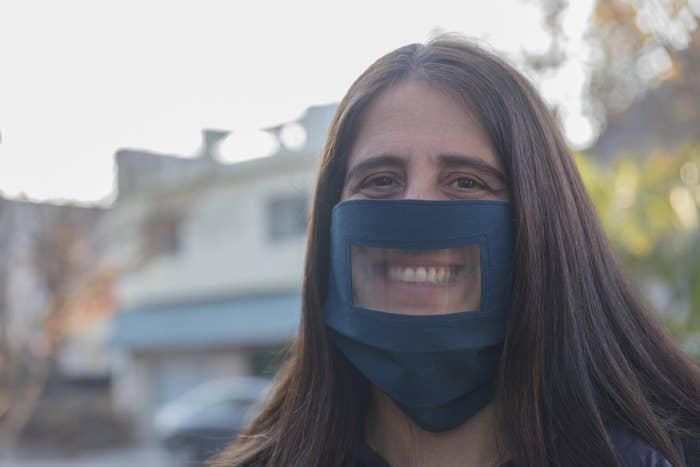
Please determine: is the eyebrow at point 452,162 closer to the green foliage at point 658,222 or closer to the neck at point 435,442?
the neck at point 435,442

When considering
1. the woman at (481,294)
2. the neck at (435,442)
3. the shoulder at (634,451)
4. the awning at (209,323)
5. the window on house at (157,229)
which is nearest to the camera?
the shoulder at (634,451)

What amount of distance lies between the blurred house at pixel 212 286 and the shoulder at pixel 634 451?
1593 cm

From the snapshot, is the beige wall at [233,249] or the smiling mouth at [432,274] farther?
the beige wall at [233,249]

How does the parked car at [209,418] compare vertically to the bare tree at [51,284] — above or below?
below

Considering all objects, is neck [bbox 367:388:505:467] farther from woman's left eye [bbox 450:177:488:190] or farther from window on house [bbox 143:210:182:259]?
window on house [bbox 143:210:182:259]

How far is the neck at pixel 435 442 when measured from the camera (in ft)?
6.57

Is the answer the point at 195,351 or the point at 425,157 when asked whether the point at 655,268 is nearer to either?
the point at 425,157

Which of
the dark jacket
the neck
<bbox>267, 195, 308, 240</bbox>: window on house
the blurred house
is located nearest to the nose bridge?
the neck

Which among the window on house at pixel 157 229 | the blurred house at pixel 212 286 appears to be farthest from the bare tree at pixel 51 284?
the blurred house at pixel 212 286

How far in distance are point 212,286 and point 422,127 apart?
21463mm

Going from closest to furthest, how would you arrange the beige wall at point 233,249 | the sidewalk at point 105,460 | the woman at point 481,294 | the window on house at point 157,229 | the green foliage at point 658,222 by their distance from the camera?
the woman at point 481,294 → the green foliage at point 658,222 → the window on house at point 157,229 → the sidewalk at point 105,460 → the beige wall at point 233,249

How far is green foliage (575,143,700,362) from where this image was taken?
7258 mm

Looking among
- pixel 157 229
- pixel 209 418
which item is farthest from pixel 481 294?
pixel 157 229

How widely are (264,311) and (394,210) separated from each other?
64.8 ft
